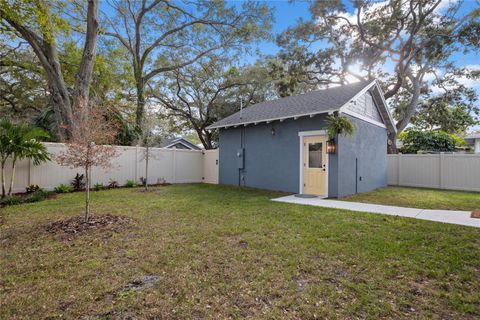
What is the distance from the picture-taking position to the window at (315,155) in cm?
834

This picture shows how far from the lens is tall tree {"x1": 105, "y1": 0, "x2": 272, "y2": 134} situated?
1359 cm

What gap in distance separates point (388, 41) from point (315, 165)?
1187 centimetres

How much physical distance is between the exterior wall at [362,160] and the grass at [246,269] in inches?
128

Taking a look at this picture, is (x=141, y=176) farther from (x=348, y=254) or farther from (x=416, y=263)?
(x=416, y=263)

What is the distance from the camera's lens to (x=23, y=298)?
2279mm

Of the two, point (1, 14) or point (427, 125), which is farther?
point (427, 125)

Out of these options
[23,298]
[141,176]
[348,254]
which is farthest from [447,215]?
[141,176]

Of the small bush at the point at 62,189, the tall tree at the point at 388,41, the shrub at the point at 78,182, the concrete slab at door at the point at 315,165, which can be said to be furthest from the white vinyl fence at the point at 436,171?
the small bush at the point at 62,189

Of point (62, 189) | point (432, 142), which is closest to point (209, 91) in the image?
point (62, 189)

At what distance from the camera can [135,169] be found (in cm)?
1088

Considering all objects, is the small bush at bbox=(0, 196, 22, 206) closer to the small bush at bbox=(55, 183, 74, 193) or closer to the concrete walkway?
the small bush at bbox=(55, 183, 74, 193)

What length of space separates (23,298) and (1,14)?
10.6 m

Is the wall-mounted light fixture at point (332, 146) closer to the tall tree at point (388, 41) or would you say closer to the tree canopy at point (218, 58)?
the tree canopy at point (218, 58)

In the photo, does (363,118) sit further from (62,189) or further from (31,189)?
(31,189)
